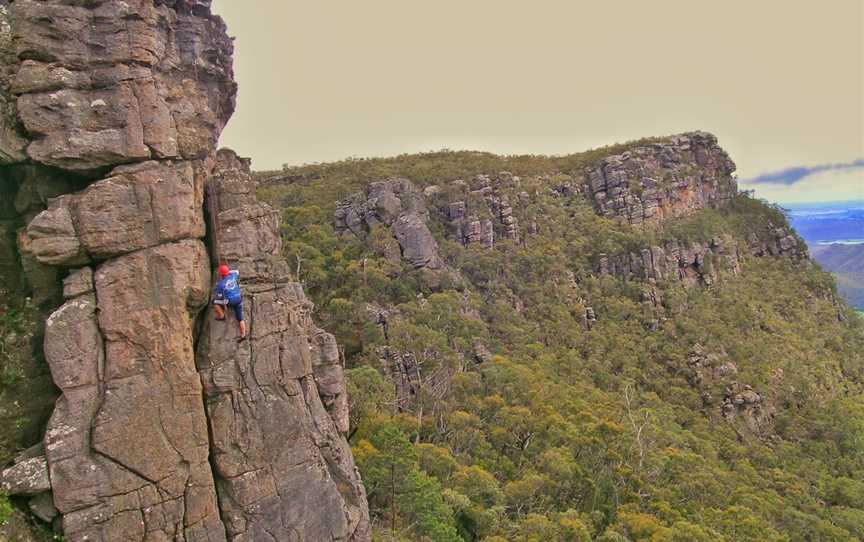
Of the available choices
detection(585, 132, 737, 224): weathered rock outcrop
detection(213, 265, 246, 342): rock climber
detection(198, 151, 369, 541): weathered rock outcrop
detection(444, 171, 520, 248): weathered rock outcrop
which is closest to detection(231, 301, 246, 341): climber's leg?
detection(213, 265, 246, 342): rock climber

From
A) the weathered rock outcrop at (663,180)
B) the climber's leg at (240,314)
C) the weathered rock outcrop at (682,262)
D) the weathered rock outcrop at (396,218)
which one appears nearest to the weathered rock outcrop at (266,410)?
the climber's leg at (240,314)

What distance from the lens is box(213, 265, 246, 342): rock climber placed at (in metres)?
13.7

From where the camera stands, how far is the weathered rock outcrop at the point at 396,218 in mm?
59219

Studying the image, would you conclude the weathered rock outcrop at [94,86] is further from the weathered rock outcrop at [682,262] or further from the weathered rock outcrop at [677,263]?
the weathered rock outcrop at [682,262]

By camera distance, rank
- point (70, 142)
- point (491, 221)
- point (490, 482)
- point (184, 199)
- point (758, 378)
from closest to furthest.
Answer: point (70, 142)
point (184, 199)
point (490, 482)
point (758, 378)
point (491, 221)

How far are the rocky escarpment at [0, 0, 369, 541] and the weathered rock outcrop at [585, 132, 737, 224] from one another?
75.0 meters

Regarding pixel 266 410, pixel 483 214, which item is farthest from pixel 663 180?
pixel 266 410

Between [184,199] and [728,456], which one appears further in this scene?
[728,456]

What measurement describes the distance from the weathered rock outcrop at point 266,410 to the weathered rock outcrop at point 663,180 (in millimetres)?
73549

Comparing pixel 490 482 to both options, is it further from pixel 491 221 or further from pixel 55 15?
pixel 491 221

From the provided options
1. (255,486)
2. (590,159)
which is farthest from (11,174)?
(590,159)

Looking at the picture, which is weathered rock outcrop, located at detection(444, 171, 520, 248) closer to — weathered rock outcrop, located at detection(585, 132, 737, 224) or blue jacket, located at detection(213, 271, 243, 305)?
weathered rock outcrop, located at detection(585, 132, 737, 224)

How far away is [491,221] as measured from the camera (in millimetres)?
72438

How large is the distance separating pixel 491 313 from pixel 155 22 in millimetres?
49732
